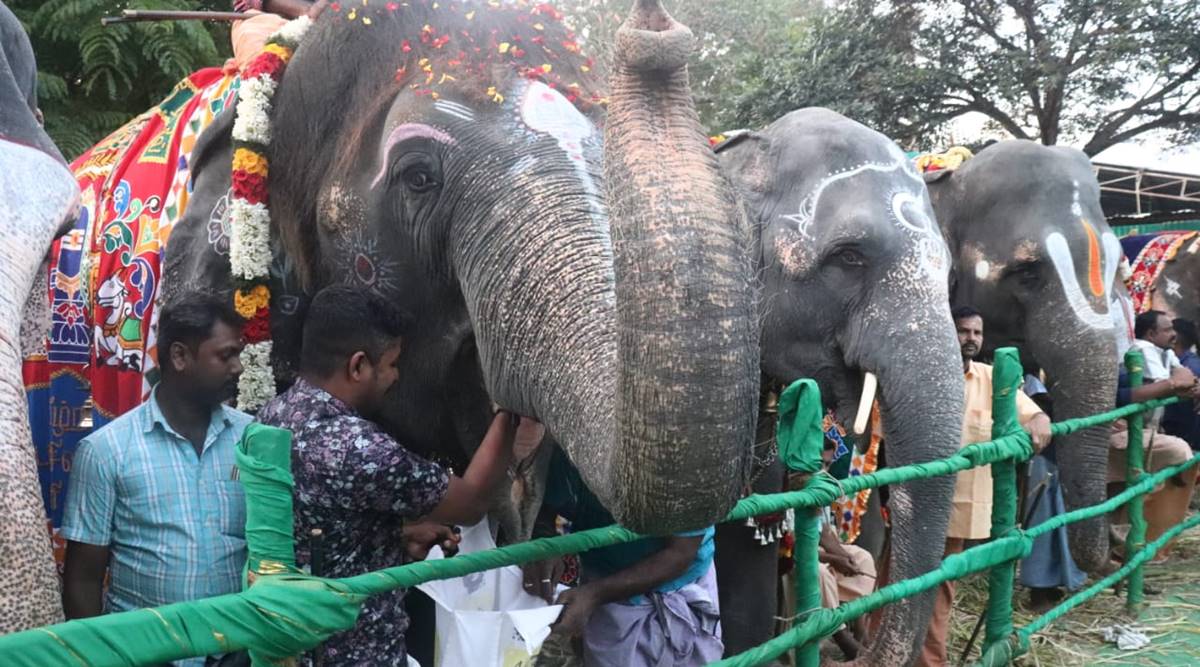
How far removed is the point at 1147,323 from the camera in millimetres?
6062

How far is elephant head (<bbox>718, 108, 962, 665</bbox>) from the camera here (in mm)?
3031

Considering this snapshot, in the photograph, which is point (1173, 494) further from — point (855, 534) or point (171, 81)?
point (171, 81)

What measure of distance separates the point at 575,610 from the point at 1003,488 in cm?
133

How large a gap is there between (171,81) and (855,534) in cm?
469

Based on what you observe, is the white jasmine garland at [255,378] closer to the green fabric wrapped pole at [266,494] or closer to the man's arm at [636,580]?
the man's arm at [636,580]

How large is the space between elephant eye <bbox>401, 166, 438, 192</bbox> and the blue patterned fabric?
0.72m

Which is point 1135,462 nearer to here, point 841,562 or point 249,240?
point 841,562

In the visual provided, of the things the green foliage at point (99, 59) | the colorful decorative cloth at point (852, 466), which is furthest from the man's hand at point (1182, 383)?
the green foliage at point (99, 59)

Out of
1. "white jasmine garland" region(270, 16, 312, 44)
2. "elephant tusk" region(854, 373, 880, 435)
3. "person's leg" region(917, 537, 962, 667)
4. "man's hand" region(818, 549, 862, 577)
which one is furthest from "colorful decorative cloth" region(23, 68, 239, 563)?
"person's leg" region(917, 537, 962, 667)

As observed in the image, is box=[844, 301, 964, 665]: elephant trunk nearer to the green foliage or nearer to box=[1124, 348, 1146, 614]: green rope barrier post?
box=[1124, 348, 1146, 614]: green rope barrier post

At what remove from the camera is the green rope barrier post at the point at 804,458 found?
2.04m

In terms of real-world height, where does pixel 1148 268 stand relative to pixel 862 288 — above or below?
above

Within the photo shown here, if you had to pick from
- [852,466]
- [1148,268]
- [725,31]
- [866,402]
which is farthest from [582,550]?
[725,31]

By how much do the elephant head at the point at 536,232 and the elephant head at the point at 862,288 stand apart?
1408 mm
